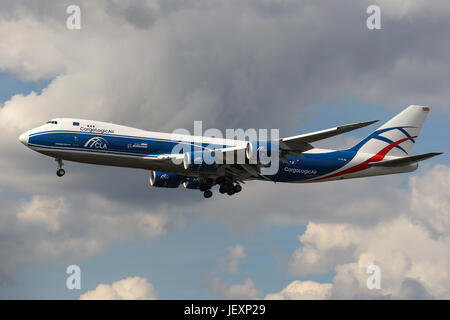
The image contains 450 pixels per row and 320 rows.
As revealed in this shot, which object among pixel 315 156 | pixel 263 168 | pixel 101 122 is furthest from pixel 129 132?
pixel 315 156

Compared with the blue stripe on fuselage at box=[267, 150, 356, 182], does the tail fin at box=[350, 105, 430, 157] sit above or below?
above

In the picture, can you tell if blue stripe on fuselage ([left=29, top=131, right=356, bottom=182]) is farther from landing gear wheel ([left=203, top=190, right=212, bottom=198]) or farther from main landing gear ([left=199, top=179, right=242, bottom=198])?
landing gear wheel ([left=203, top=190, right=212, bottom=198])

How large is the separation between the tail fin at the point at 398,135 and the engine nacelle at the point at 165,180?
16726 mm

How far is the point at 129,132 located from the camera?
53906 mm

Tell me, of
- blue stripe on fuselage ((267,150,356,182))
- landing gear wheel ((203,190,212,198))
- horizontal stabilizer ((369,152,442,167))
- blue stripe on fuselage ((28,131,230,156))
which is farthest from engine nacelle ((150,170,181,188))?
horizontal stabilizer ((369,152,442,167))

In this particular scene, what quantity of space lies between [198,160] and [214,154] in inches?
55.2

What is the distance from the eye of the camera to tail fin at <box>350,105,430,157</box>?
208 feet

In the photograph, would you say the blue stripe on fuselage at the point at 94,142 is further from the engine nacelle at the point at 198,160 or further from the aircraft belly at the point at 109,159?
the engine nacelle at the point at 198,160

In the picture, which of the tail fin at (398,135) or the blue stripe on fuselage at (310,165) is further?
the tail fin at (398,135)

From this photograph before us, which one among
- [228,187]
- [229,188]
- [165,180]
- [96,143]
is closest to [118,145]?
[96,143]

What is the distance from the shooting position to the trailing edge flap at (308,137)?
4559 cm

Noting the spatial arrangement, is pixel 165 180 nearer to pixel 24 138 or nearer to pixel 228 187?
pixel 228 187

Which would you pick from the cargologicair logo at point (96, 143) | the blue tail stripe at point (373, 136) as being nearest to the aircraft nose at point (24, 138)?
the cargologicair logo at point (96, 143)
